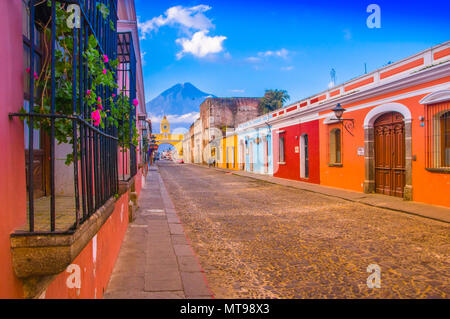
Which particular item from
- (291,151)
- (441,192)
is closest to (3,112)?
(441,192)

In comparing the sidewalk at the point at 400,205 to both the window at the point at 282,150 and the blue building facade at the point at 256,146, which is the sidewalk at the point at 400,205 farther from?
the blue building facade at the point at 256,146

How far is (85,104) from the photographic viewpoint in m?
2.47

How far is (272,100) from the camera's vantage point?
42656 mm

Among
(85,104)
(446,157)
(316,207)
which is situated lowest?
(316,207)

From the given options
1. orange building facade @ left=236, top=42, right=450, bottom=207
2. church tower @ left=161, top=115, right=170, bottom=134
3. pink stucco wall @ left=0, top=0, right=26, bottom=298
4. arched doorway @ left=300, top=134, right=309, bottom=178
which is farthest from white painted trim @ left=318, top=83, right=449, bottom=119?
church tower @ left=161, top=115, right=170, bottom=134


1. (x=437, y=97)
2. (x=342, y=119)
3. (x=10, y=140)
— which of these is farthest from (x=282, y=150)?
(x=10, y=140)

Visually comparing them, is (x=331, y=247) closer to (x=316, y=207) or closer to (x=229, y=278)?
(x=229, y=278)

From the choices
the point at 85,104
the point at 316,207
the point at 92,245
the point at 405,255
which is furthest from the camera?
the point at 316,207

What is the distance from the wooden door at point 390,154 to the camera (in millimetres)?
10781

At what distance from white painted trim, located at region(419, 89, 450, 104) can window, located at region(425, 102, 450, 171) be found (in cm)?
15

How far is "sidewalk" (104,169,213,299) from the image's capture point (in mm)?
3578

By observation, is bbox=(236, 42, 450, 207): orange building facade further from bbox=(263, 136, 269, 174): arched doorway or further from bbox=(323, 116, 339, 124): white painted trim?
bbox=(263, 136, 269, 174): arched doorway

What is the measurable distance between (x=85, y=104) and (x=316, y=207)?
811 cm

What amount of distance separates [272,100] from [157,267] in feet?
131
